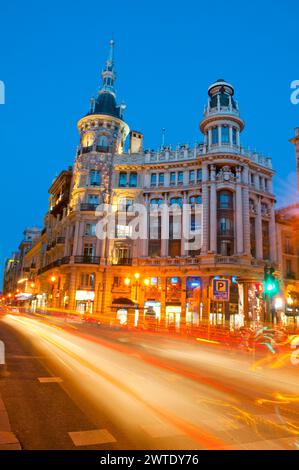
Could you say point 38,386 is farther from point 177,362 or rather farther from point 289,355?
point 289,355

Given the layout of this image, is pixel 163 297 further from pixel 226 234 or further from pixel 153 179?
pixel 153 179

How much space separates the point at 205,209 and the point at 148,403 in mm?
38242

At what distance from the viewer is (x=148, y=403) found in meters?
8.25

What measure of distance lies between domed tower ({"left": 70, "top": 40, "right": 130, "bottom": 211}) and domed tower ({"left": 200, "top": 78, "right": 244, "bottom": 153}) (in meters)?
13.7

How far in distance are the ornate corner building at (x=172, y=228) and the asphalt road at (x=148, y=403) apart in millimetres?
26925

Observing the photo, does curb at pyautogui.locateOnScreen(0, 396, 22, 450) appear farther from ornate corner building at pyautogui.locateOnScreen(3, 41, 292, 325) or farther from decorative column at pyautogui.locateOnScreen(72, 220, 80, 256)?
decorative column at pyautogui.locateOnScreen(72, 220, 80, 256)

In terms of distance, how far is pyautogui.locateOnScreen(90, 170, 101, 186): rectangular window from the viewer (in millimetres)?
50688

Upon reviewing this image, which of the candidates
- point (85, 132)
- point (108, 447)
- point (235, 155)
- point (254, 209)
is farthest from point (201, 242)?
point (108, 447)

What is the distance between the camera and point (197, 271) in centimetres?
4338

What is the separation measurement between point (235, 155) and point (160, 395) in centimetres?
4038

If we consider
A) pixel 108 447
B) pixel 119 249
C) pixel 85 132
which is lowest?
pixel 108 447

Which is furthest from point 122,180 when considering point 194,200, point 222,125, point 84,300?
point 84,300

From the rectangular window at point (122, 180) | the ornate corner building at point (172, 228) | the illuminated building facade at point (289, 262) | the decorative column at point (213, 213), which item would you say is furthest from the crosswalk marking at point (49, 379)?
the illuminated building facade at point (289, 262)

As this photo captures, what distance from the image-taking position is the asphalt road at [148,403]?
6070mm
